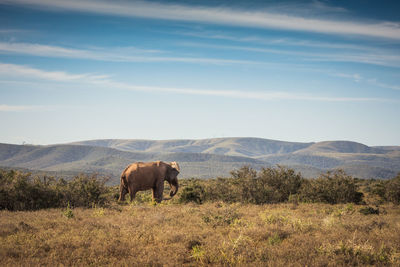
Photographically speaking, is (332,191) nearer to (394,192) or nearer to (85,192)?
(394,192)

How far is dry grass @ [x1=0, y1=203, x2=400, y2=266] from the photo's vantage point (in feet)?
24.7

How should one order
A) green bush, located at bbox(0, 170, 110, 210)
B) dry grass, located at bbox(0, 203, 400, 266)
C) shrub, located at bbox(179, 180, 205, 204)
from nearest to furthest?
dry grass, located at bbox(0, 203, 400, 266), green bush, located at bbox(0, 170, 110, 210), shrub, located at bbox(179, 180, 205, 204)

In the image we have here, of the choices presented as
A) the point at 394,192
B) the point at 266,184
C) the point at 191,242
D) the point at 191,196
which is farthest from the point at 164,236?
the point at 394,192

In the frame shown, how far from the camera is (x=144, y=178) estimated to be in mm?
18938

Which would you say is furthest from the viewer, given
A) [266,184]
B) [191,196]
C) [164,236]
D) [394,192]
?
[191,196]

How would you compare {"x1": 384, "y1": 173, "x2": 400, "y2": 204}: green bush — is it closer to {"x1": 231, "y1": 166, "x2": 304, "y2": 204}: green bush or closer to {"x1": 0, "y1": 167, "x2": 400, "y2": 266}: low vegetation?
{"x1": 0, "y1": 167, "x2": 400, "y2": 266}: low vegetation

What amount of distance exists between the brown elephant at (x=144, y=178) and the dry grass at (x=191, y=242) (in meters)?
6.38

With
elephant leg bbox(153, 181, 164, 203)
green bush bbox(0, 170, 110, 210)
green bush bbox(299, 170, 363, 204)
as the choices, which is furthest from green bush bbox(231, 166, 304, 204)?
green bush bbox(0, 170, 110, 210)

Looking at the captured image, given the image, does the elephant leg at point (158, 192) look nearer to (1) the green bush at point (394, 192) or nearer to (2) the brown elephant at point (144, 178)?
(2) the brown elephant at point (144, 178)

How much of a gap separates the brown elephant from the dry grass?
6.38 metres

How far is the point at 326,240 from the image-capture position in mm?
8883

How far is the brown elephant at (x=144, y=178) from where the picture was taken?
18.6 m

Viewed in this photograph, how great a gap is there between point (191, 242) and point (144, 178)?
416 inches

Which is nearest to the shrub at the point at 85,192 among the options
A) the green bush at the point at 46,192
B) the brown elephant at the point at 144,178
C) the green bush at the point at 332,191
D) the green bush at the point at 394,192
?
the green bush at the point at 46,192
